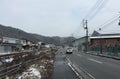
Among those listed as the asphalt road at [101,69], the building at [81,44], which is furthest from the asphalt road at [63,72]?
the building at [81,44]

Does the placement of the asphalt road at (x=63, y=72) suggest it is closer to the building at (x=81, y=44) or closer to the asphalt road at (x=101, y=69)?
the asphalt road at (x=101, y=69)

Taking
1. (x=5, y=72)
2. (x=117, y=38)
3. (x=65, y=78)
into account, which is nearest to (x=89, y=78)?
(x=65, y=78)

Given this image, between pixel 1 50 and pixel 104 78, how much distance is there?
40.2 metres

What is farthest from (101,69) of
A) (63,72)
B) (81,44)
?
(81,44)

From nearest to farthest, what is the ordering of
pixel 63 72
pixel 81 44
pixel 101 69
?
pixel 63 72, pixel 101 69, pixel 81 44

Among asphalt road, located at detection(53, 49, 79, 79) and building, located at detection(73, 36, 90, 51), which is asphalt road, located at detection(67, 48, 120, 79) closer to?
asphalt road, located at detection(53, 49, 79, 79)

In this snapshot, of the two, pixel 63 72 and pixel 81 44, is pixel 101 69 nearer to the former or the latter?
pixel 63 72

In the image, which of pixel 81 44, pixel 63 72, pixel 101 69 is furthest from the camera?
pixel 81 44

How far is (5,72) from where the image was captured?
16172 mm

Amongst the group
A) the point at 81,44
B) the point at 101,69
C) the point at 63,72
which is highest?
the point at 81,44

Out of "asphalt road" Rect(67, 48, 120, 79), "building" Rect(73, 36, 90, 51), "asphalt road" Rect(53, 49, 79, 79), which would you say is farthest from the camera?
"building" Rect(73, 36, 90, 51)

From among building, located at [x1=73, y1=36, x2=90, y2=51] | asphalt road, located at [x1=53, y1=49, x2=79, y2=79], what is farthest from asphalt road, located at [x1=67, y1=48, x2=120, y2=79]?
building, located at [x1=73, y1=36, x2=90, y2=51]

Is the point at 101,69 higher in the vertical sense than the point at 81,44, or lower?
lower

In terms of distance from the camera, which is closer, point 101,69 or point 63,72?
point 63,72
